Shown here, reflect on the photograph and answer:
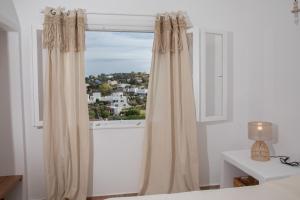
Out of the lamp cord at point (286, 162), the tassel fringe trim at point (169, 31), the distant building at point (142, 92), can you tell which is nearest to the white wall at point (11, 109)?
the distant building at point (142, 92)

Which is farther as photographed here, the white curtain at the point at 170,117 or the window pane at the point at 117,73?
the window pane at the point at 117,73

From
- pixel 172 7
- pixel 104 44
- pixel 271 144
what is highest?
pixel 172 7

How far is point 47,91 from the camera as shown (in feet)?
8.55

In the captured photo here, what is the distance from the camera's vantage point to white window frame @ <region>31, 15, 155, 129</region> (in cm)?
265

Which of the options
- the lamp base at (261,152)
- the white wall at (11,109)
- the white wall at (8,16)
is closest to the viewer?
the white wall at (8,16)

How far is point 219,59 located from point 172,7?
802 millimetres

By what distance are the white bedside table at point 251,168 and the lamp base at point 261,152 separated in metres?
0.05

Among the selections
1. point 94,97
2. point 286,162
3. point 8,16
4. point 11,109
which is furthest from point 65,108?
point 286,162

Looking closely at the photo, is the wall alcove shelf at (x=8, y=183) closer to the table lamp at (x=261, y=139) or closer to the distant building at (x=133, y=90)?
the distant building at (x=133, y=90)

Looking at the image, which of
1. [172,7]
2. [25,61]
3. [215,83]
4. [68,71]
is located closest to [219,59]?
[215,83]

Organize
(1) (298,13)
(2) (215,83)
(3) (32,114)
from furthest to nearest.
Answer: (2) (215,83)
(3) (32,114)
(1) (298,13)

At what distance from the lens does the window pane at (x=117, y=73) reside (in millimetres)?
3021

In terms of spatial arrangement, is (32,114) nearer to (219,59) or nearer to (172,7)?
(172,7)

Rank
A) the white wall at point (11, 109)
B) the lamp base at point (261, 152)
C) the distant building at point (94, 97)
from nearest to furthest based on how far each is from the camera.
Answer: the lamp base at point (261, 152), the white wall at point (11, 109), the distant building at point (94, 97)
